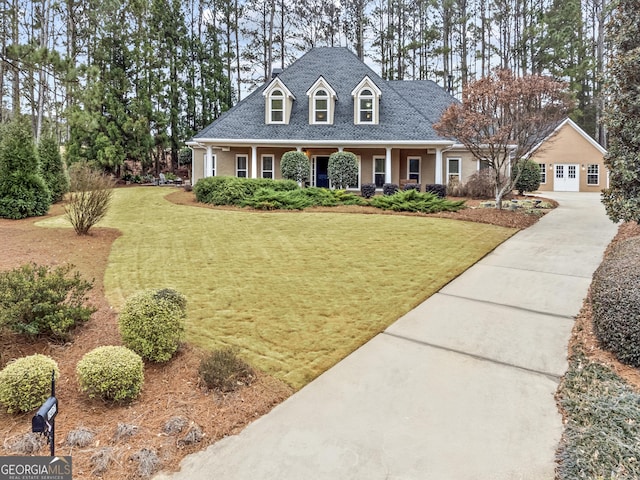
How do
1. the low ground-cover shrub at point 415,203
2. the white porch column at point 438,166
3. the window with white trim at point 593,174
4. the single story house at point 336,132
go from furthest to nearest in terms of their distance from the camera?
1. the window with white trim at point 593,174
2. the single story house at point 336,132
3. the white porch column at point 438,166
4. the low ground-cover shrub at point 415,203

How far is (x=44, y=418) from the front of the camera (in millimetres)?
2465

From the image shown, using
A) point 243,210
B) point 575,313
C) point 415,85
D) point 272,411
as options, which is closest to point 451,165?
point 415,85

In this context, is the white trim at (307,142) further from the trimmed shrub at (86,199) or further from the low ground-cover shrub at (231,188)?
the trimmed shrub at (86,199)

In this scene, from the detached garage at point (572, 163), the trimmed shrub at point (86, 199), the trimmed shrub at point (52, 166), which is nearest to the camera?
the trimmed shrub at point (86, 199)

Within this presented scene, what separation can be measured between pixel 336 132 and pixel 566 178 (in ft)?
60.4

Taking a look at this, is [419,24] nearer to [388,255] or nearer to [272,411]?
[388,255]

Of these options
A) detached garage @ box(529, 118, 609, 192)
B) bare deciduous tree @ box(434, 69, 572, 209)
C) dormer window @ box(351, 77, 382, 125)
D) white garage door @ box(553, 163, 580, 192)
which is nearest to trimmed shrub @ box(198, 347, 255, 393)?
bare deciduous tree @ box(434, 69, 572, 209)

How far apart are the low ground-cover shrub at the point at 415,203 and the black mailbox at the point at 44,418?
12751 mm

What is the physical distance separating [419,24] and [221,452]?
37.0 meters

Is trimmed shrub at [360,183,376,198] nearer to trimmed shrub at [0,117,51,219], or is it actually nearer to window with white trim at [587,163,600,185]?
trimmed shrub at [0,117,51,219]

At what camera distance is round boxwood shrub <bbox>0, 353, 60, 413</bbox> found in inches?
133

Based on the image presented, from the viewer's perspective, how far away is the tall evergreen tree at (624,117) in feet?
25.7

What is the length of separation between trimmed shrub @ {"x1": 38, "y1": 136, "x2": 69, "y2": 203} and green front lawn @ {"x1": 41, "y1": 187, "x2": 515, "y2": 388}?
482 cm

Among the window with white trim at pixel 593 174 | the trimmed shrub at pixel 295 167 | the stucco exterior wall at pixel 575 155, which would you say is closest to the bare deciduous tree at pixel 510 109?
the trimmed shrub at pixel 295 167
